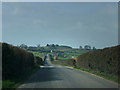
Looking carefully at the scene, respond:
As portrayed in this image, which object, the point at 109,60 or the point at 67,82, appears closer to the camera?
the point at 67,82

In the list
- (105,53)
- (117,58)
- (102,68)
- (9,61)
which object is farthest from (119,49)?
(9,61)

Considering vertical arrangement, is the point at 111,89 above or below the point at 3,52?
below

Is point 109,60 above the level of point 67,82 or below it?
above

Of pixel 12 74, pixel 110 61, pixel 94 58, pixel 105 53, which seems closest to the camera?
pixel 12 74

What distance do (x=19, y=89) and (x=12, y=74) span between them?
19.5 feet

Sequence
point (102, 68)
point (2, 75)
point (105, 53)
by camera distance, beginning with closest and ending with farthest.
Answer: point (2, 75)
point (105, 53)
point (102, 68)

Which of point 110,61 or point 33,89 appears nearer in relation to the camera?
point 33,89

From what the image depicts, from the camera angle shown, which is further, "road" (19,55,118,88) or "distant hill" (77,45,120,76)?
"distant hill" (77,45,120,76)

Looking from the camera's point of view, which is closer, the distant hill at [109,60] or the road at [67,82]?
the road at [67,82]

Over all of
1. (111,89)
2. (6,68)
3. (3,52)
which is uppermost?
(3,52)

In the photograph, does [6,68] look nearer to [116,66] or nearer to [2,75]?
[2,75]

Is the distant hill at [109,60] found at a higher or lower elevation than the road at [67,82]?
higher

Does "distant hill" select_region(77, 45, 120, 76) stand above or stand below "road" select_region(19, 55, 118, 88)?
above

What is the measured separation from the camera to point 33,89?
12398 mm
